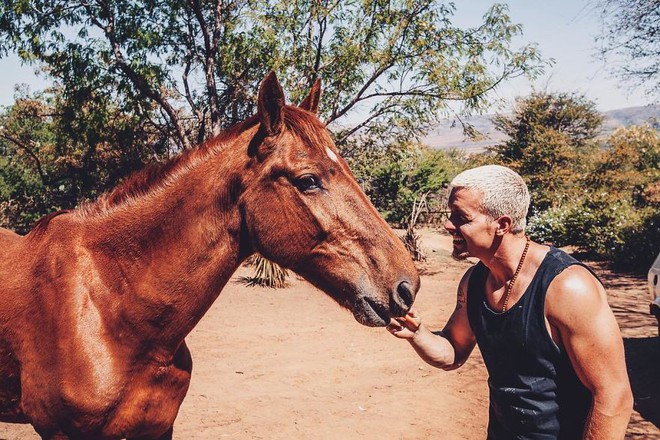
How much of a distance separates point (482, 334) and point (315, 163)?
1.04m

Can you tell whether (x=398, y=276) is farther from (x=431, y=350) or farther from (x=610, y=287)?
(x=610, y=287)

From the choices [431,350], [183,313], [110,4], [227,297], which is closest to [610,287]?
[227,297]

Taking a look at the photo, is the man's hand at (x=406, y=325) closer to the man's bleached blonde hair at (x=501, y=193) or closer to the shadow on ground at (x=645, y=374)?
the man's bleached blonde hair at (x=501, y=193)

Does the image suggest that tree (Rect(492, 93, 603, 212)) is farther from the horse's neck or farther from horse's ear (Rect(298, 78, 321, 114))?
the horse's neck

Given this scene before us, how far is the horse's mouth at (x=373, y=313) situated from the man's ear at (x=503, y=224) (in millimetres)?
555

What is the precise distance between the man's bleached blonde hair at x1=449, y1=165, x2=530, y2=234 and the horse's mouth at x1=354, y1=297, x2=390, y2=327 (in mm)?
574

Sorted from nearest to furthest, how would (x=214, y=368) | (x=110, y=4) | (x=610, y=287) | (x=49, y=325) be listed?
(x=49, y=325) < (x=214, y=368) < (x=610, y=287) < (x=110, y=4)

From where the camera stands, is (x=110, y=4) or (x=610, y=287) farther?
(x=110, y=4)

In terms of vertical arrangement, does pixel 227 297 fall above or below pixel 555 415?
below

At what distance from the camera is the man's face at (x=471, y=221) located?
181 centimetres

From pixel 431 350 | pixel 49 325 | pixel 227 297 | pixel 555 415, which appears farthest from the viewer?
pixel 227 297

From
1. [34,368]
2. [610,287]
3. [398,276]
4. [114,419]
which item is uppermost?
[398,276]

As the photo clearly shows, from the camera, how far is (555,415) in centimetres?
174

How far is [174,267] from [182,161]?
0.52 m
